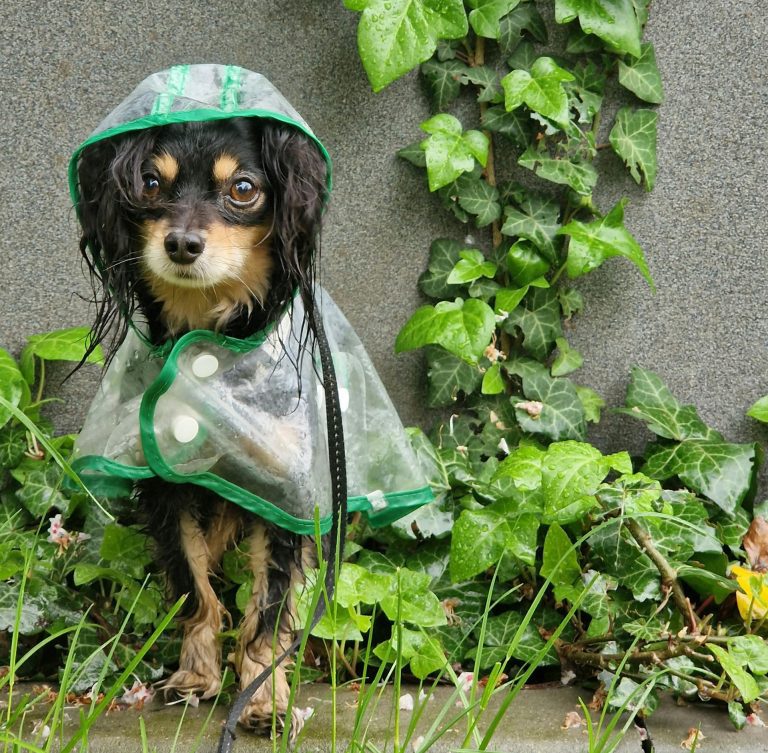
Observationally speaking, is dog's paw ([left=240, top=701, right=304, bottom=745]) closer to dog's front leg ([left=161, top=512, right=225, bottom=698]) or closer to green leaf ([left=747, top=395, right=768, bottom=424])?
dog's front leg ([left=161, top=512, right=225, bottom=698])

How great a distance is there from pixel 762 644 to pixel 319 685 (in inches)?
40.6

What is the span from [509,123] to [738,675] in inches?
67.4

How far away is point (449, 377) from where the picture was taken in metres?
2.74

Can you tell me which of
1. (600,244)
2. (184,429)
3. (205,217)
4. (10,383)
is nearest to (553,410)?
(600,244)

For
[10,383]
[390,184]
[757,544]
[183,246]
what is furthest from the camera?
[390,184]

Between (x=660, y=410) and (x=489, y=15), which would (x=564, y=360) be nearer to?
(x=660, y=410)

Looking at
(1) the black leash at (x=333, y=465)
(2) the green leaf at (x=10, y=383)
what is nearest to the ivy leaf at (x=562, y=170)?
(1) the black leash at (x=333, y=465)

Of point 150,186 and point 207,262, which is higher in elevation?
point 150,186

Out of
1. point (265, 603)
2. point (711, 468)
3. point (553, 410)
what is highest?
point (553, 410)

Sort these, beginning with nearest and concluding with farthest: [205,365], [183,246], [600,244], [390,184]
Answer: [183,246] → [205,365] → [600,244] → [390,184]

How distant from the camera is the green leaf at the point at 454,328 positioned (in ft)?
8.23

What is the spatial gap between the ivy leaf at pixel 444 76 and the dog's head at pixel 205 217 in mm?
985

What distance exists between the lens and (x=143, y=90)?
5.69 feet

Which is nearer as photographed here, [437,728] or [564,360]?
[437,728]
